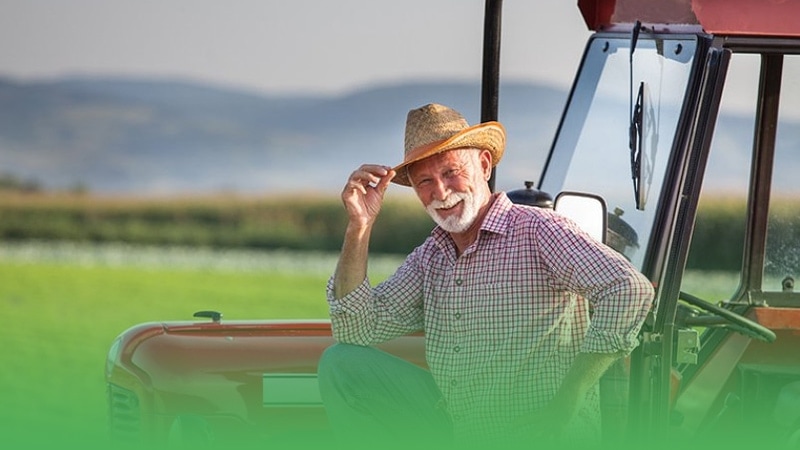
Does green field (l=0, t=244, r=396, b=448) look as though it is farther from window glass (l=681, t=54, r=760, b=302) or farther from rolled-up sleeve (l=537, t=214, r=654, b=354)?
rolled-up sleeve (l=537, t=214, r=654, b=354)

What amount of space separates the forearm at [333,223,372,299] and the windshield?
740mm

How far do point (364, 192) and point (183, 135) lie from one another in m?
27.0

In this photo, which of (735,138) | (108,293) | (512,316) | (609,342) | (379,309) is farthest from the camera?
(108,293)

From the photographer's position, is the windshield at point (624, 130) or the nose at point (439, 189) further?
the windshield at point (624, 130)

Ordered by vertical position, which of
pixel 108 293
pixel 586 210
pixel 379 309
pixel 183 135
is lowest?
pixel 108 293

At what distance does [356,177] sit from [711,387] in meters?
1.29

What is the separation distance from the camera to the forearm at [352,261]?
410 centimetres

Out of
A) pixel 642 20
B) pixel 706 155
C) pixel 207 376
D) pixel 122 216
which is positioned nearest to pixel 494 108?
pixel 642 20

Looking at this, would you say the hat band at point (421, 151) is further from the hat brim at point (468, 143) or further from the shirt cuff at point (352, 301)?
the shirt cuff at point (352, 301)

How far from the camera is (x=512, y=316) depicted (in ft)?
12.9

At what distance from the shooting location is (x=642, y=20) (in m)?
4.46

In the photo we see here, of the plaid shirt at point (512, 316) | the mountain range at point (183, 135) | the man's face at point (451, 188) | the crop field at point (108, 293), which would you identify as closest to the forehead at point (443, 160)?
the man's face at point (451, 188)

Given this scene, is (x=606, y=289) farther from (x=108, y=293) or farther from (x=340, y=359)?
(x=108, y=293)

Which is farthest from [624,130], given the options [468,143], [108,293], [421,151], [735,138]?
[108,293]
